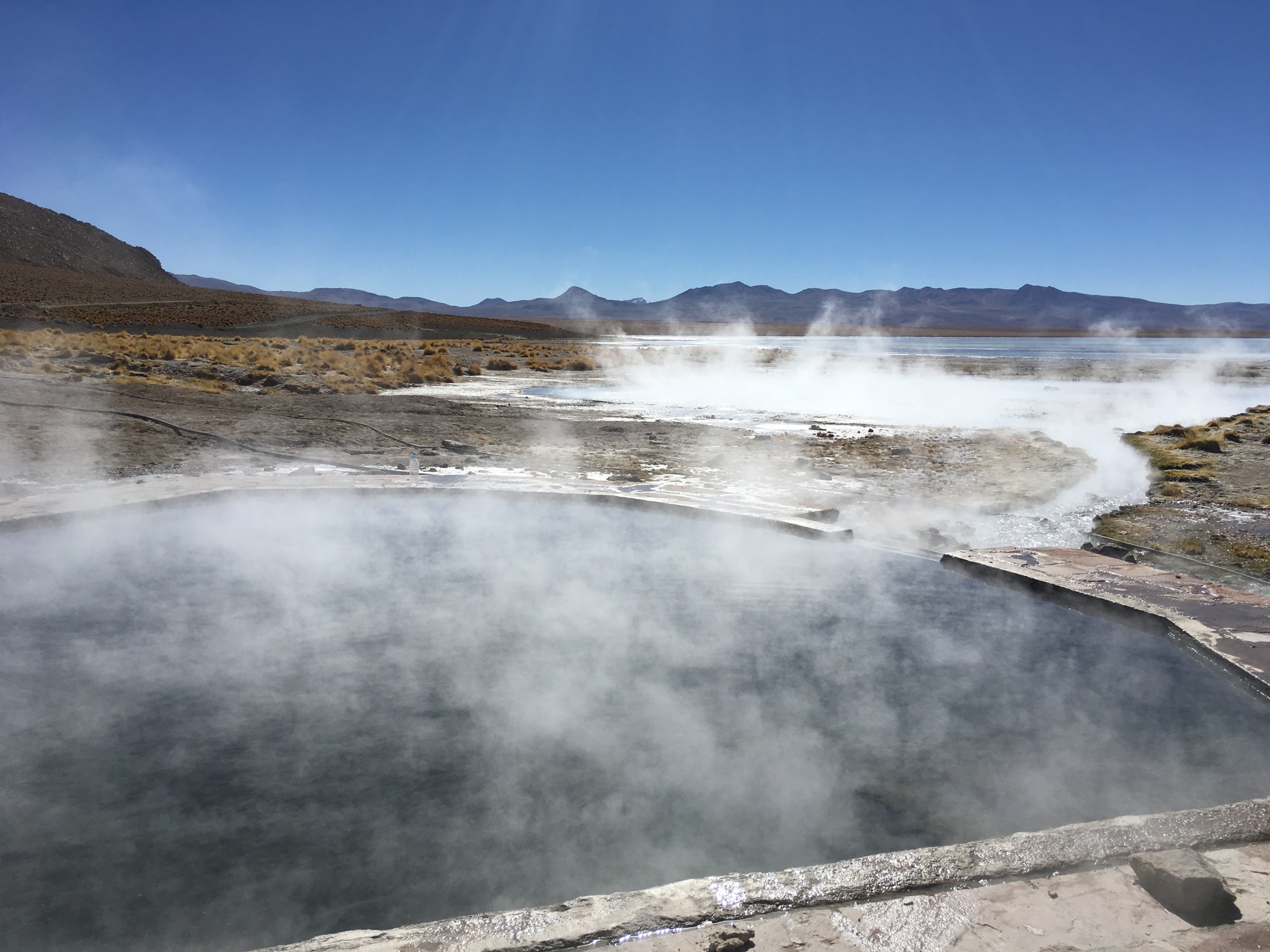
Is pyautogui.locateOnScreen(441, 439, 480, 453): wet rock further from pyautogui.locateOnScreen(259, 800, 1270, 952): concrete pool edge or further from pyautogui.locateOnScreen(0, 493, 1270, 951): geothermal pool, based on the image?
pyautogui.locateOnScreen(259, 800, 1270, 952): concrete pool edge

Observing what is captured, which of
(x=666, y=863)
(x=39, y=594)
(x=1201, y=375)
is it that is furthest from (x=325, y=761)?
(x=1201, y=375)

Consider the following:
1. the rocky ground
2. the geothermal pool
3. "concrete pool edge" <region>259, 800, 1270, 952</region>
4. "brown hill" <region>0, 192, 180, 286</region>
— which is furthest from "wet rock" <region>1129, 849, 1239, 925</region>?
"brown hill" <region>0, 192, 180, 286</region>

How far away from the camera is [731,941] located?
79.7 inches

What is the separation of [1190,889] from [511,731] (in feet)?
7.32

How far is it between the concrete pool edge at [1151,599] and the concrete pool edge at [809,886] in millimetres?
1535

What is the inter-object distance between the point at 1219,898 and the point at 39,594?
18.0 ft

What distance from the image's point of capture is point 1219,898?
2.18 m

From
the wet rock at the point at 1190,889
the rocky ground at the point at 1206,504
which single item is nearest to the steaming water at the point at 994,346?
the rocky ground at the point at 1206,504

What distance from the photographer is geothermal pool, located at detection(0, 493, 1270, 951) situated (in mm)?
2484

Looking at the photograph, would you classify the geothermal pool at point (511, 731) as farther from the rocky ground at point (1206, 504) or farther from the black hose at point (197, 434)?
the black hose at point (197, 434)

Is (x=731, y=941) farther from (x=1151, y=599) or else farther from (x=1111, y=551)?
(x=1111, y=551)

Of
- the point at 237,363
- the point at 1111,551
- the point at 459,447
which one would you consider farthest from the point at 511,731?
the point at 237,363

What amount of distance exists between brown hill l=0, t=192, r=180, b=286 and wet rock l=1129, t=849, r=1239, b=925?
294ft

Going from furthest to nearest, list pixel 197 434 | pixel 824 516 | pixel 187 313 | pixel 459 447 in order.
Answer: pixel 187 313
pixel 459 447
pixel 197 434
pixel 824 516
